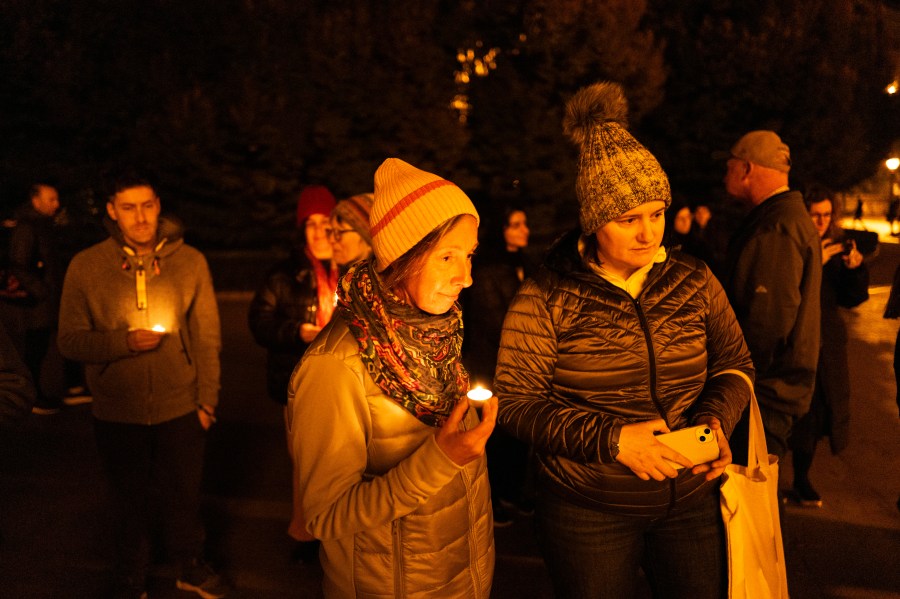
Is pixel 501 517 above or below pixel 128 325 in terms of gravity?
below

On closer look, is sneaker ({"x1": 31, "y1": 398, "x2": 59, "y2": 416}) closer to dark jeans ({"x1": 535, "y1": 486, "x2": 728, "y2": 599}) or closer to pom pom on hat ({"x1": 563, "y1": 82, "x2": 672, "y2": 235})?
dark jeans ({"x1": 535, "y1": 486, "x2": 728, "y2": 599})

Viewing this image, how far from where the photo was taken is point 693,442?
2.41 m

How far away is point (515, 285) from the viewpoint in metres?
5.09

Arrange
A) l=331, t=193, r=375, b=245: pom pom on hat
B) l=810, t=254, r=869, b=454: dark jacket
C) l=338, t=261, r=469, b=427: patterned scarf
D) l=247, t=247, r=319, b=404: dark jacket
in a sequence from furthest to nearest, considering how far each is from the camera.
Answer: l=810, t=254, r=869, b=454: dark jacket, l=247, t=247, r=319, b=404: dark jacket, l=331, t=193, r=375, b=245: pom pom on hat, l=338, t=261, r=469, b=427: patterned scarf

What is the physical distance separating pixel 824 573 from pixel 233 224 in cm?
1559

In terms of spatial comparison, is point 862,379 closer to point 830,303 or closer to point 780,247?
point 830,303

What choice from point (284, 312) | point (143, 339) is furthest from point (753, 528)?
point (284, 312)

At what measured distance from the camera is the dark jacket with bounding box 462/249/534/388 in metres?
5.03

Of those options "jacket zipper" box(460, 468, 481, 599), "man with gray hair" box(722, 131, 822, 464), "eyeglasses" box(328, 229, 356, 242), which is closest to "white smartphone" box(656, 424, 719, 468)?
"jacket zipper" box(460, 468, 481, 599)

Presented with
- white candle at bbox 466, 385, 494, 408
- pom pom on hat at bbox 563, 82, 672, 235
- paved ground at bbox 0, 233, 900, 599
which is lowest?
paved ground at bbox 0, 233, 900, 599

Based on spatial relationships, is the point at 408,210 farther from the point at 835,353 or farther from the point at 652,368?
the point at 835,353

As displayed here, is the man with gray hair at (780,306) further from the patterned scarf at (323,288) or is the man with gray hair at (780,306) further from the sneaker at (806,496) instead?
the patterned scarf at (323,288)

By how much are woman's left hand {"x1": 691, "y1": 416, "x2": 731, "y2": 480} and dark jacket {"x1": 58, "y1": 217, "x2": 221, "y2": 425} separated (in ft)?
8.52

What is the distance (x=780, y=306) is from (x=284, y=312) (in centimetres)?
272
